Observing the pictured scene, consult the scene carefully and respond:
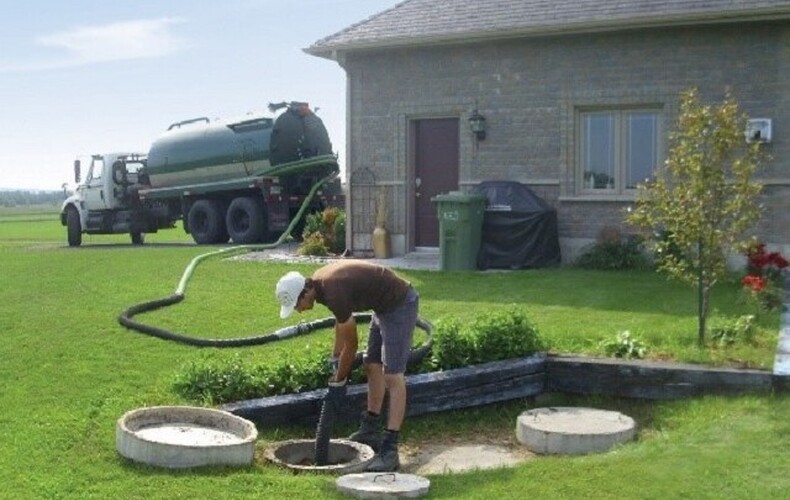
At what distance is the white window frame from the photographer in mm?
15391

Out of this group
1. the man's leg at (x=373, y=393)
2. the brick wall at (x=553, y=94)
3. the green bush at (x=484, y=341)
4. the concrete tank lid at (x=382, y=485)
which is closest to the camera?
the concrete tank lid at (x=382, y=485)

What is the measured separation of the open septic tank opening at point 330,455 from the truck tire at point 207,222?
53.0 feet

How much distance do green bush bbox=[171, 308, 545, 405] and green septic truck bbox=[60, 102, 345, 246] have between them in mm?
13340

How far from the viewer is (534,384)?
8391 mm

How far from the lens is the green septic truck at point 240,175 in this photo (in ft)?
71.5

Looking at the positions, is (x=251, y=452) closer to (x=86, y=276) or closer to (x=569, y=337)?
(x=569, y=337)

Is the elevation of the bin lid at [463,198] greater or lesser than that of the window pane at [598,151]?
lesser

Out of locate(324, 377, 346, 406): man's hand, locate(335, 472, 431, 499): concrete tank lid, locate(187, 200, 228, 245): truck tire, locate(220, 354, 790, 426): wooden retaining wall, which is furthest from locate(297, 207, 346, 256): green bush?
locate(335, 472, 431, 499): concrete tank lid

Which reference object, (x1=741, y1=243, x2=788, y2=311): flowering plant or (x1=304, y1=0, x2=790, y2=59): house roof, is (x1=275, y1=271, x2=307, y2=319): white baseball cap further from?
(x1=304, y1=0, x2=790, y2=59): house roof

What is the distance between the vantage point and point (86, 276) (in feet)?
49.1

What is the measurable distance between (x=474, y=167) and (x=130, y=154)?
1275cm

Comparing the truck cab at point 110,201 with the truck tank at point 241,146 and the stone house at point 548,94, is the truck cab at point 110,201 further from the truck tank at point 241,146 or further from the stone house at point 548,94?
the stone house at point 548,94

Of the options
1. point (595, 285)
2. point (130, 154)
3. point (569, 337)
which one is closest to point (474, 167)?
point (595, 285)

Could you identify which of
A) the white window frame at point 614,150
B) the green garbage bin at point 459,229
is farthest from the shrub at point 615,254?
the green garbage bin at point 459,229
